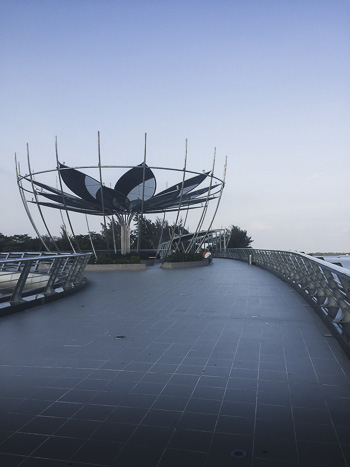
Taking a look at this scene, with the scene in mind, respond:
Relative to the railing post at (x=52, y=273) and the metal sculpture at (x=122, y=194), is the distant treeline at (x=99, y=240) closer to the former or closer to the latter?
the metal sculpture at (x=122, y=194)

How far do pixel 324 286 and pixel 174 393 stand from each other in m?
3.89

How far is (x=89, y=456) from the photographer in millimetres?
2631

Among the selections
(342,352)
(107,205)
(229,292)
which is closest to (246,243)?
(107,205)

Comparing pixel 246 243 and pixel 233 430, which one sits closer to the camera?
pixel 233 430

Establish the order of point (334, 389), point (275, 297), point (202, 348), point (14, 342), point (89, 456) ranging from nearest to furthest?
point (89, 456) < point (334, 389) < point (202, 348) < point (14, 342) < point (275, 297)

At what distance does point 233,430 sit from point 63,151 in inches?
1121

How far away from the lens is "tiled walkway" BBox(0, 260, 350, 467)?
2.67m

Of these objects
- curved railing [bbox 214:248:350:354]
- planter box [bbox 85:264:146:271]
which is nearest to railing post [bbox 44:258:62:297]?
curved railing [bbox 214:248:350:354]

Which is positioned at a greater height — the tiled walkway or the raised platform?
the raised platform

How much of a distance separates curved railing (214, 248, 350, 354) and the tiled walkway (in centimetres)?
31

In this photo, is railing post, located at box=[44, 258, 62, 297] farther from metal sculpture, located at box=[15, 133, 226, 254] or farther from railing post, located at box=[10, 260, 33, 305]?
metal sculpture, located at box=[15, 133, 226, 254]

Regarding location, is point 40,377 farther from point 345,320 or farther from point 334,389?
point 345,320

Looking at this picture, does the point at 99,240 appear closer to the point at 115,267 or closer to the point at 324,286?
the point at 115,267

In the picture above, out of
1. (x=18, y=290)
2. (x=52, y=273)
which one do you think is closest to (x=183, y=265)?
(x=52, y=273)
